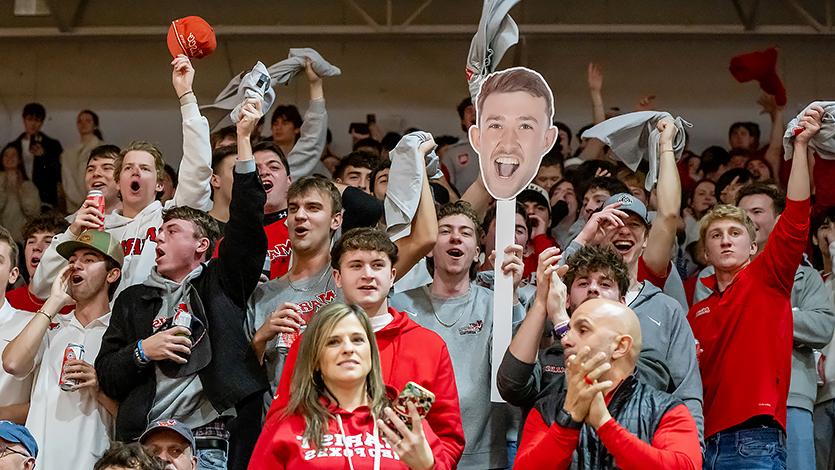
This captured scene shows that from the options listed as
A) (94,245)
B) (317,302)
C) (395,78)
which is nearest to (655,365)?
(317,302)

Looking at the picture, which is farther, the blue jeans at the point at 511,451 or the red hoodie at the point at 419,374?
the blue jeans at the point at 511,451

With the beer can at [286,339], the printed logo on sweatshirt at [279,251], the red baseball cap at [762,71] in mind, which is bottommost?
the beer can at [286,339]

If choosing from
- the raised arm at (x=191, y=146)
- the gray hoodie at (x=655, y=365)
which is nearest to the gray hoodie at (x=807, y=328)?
the gray hoodie at (x=655, y=365)

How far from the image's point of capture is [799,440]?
5531mm

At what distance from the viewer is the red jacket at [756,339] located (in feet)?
16.8

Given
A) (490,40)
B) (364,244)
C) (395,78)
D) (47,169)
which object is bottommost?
(364,244)

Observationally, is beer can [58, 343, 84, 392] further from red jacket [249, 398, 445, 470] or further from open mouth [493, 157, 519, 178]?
open mouth [493, 157, 519, 178]

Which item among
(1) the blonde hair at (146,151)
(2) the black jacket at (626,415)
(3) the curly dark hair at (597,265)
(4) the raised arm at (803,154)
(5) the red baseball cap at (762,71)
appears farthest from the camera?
(5) the red baseball cap at (762,71)

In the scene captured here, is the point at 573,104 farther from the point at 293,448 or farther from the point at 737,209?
the point at 293,448

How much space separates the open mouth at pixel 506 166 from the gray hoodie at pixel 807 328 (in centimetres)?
145

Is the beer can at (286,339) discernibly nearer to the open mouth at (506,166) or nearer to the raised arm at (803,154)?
the open mouth at (506,166)

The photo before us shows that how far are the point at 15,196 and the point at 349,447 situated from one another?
6900 mm

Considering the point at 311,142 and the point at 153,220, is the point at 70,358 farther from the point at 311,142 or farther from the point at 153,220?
the point at 311,142

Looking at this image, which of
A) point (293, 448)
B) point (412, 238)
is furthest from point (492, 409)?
point (293, 448)
